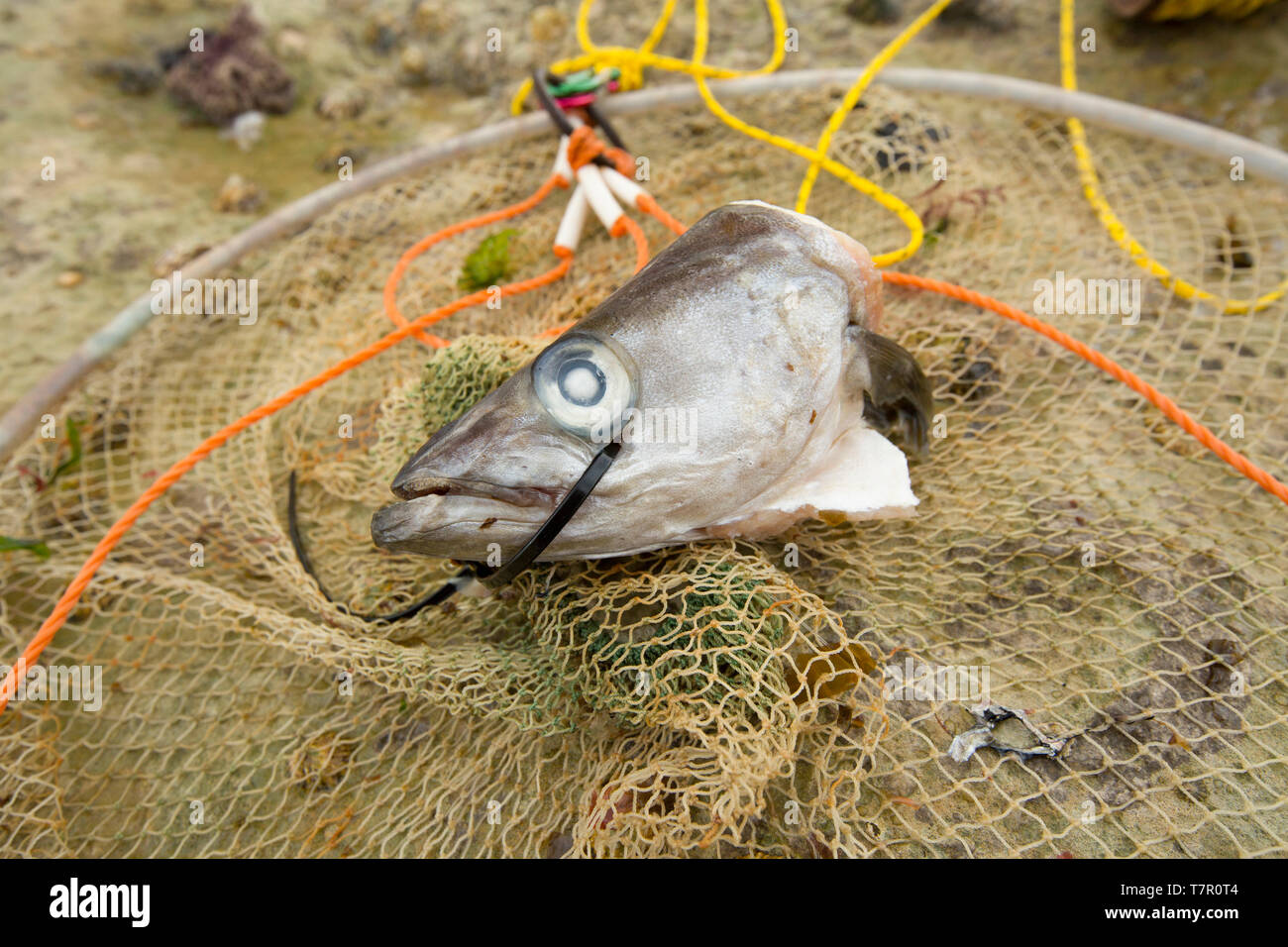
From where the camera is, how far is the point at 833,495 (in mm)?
2270

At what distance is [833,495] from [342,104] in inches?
209

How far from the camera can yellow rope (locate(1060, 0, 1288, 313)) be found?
10.4 feet

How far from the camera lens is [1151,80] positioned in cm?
487

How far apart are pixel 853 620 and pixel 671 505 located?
2.57 ft

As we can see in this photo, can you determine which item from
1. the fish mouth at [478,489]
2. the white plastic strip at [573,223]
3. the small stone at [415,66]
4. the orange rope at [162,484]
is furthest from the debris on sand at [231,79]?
the fish mouth at [478,489]

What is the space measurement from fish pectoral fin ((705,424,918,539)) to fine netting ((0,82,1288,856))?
111mm

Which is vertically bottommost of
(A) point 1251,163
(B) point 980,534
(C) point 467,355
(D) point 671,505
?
(B) point 980,534

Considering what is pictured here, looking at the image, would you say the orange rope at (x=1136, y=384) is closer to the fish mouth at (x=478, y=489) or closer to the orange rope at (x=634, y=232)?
the orange rope at (x=634, y=232)

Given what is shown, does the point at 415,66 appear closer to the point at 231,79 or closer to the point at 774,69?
the point at 231,79

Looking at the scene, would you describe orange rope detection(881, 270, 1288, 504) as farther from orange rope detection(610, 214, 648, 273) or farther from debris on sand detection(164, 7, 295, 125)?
debris on sand detection(164, 7, 295, 125)

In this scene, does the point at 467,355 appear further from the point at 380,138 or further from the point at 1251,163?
the point at 380,138

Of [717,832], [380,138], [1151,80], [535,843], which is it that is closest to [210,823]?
[535,843]


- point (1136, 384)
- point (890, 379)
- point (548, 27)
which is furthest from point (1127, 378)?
point (548, 27)

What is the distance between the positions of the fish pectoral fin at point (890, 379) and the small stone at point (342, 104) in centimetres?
501
